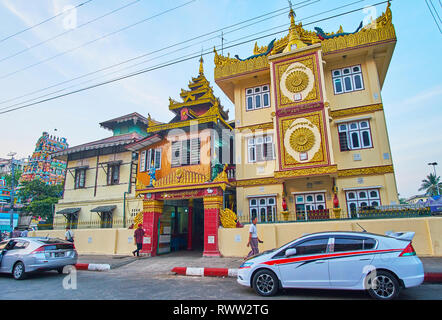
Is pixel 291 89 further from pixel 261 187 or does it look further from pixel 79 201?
pixel 79 201

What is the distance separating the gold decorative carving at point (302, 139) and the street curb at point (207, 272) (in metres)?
8.00

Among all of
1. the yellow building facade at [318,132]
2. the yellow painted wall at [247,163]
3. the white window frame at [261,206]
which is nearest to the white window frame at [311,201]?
the yellow building facade at [318,132]

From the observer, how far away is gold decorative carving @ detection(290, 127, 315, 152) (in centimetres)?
1481

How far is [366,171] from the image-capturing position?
14.4 metres

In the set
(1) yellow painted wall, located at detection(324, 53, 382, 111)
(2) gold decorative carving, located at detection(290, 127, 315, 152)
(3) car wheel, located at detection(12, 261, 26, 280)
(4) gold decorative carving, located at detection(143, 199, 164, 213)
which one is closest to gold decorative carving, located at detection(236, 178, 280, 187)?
(2) gold decorative carving, located at detection(290, 127, 315, 152)

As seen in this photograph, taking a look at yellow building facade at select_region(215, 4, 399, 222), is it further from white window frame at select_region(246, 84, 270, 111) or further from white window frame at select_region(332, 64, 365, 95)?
white window frame at select_region(246, 84, 270, 111)

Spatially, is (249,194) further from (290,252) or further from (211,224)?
(290,252)

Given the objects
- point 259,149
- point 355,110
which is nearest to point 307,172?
point 259,149

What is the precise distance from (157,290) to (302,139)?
423 inches

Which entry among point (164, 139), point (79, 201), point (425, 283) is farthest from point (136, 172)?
point (425, 283)

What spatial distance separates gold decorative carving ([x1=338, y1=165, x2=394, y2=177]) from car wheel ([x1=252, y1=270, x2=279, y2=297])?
9.83m

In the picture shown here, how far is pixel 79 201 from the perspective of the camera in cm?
2303

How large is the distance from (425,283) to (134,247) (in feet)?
43.6

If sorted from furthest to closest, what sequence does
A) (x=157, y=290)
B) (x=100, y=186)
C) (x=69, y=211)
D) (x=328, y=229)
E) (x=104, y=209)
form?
(x=100, y=186)
(x=69, y=211)
(x=104, y=209)
(x=328, y=229)
(x=157, y=290)
